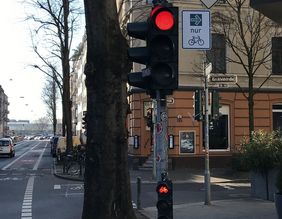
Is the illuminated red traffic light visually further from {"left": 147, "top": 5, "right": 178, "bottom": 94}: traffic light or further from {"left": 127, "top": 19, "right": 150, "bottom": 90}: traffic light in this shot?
{"left": 127, "top": 19, "right": 150, "bottom": 90}: traffic light

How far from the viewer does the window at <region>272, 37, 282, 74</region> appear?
3153cm

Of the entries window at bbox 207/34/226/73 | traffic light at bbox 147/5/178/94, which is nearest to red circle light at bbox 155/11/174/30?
traffic light at bbox 147/5/178/94

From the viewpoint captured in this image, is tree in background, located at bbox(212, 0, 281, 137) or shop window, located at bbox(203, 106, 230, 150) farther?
shop window, located at bbox(203, 106, 230, 150)

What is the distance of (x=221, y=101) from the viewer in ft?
103

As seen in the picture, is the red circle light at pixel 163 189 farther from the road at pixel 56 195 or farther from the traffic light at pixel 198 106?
the traffic light at pixel 198 106

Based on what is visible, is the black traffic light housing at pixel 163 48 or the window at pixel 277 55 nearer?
the black traffic light housing at pixel 163 48

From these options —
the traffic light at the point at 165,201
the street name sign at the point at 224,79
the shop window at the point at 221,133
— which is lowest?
the traffic light at the point at 165,201

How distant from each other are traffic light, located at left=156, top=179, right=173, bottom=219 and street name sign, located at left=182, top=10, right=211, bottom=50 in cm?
379

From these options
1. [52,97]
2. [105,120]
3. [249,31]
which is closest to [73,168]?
[249,31]

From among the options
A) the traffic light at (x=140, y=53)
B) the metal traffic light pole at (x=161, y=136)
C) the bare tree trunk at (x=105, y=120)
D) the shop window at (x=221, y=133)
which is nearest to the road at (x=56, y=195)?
the bare tree trunk at (x=105, y=120)

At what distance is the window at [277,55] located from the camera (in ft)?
103

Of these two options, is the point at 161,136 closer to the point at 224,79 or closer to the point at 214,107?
the point at 224,79

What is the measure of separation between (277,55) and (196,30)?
869 inches

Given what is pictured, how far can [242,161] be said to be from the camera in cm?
1608
